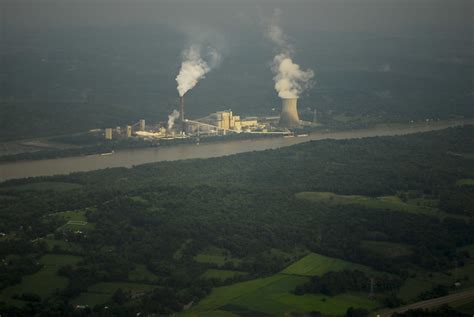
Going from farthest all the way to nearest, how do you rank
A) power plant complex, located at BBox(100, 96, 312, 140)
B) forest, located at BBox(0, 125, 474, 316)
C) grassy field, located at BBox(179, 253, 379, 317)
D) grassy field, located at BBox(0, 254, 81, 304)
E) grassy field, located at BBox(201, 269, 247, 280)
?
power plant complex, located at BBox(100, 96, 312, 140)
grassy field, located at BBox(201, 269, 247, 280)
forest, located at BBox(0, 125, 474, 316)
grassy field, located at BBox(0, 254, 81, 304)
grassy field, located at BBox(179, 253, 379, 317)

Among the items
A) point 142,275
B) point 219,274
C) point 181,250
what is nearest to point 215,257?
point 181,250

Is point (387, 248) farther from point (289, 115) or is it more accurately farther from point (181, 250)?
point (289, 115)

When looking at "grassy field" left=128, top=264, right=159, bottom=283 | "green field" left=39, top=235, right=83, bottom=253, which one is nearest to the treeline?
"grassy field" left=128, top=264, right=159, bottom=283

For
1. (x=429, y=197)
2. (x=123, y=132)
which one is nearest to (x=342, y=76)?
(x=123, y=132)

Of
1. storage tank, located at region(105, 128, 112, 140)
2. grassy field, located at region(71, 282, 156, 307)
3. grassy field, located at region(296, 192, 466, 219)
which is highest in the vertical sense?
storage tank, located at region(105, 128, 112, 140)

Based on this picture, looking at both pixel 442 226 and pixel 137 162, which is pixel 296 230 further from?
pixel 137 162

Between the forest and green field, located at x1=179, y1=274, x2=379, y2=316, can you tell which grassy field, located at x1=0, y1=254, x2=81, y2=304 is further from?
green field, located at x1=179, y1=274, x2=379, y2=316
